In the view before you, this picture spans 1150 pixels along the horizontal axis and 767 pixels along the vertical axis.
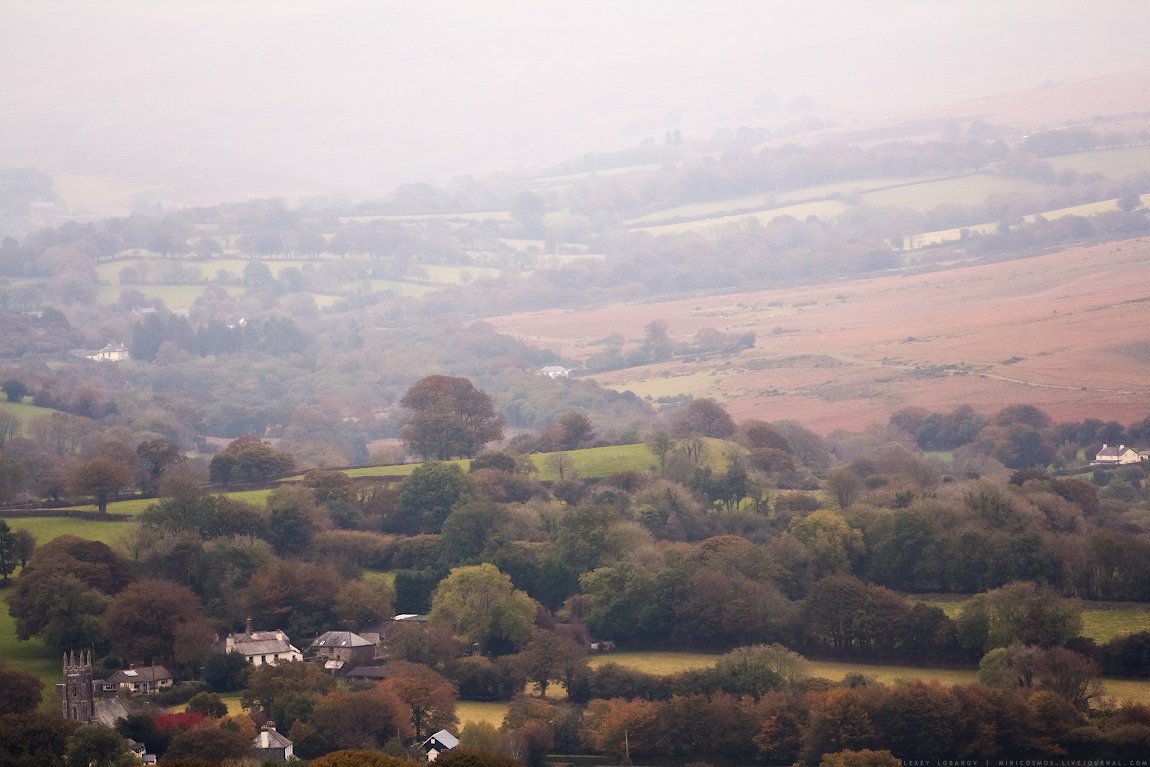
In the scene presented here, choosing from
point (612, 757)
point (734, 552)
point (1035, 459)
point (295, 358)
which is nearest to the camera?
point (612, 757)

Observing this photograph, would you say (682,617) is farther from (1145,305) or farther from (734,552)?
(1145,305)

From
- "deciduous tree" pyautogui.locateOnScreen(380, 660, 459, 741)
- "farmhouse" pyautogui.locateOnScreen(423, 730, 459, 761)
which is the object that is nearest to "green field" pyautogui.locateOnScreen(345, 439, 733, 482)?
"deciduous tree" pyautogui.locateOnScreen(380, 660, 459, 741)

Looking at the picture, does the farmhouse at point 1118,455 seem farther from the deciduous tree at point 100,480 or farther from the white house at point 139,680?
the white house at point 139,680

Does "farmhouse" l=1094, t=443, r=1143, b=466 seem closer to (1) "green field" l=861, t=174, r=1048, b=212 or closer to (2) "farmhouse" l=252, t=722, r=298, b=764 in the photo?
(2) "farmhouse" l=252, t=722, r=298, b=764

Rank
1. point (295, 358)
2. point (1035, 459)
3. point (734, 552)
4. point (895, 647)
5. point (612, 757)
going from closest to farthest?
point (612, 757), point (895, 647), point (734, 552), point (1035, 459), point (295, 358)

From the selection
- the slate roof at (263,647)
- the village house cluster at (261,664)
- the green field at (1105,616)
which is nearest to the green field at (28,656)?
the village house cluster at (261,664)

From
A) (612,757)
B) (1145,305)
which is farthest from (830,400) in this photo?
(612,757)
